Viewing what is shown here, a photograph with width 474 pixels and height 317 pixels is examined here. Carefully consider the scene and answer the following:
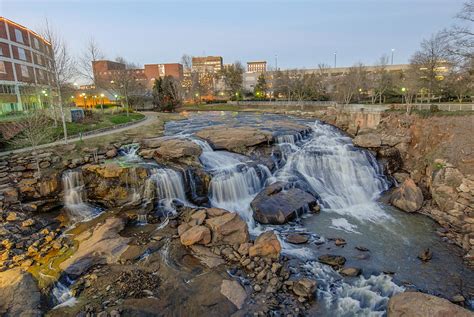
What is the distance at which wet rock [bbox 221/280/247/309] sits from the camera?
8789 mm

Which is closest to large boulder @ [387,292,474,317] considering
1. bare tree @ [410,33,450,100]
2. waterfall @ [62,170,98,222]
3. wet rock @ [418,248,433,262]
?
wet rock @ [418,248,433,262]

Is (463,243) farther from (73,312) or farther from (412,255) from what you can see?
(73,312)

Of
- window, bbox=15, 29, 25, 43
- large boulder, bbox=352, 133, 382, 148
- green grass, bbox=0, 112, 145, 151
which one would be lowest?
large boulder, bbox=352, 133, 382, 148

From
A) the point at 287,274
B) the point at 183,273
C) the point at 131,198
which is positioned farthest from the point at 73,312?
the point at 131,198

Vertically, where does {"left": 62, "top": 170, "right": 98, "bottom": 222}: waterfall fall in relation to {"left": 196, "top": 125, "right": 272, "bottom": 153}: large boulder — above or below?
below

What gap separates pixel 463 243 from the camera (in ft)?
39.8

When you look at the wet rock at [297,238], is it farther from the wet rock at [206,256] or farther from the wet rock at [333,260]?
the wet rock at [206,256]

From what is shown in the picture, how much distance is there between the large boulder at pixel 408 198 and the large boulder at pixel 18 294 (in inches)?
653

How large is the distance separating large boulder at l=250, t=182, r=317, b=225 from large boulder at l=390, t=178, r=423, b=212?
4.62 m

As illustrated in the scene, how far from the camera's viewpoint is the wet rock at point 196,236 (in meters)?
11.7

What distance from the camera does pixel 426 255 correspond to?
36.8 feet

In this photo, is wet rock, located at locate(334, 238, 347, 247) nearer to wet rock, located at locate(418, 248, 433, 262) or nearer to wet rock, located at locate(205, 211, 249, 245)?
wet rock, located at locate(418, 248, 433, 262)

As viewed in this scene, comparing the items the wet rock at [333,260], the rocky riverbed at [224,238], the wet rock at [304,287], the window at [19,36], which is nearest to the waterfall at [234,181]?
the rocky riverbed at [224,238]

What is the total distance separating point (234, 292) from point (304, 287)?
2.26 meters
